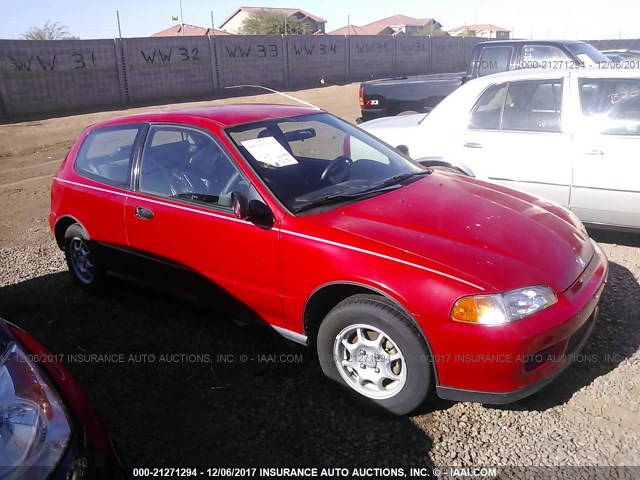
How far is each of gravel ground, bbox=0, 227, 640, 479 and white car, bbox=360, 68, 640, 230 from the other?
2.91 ft

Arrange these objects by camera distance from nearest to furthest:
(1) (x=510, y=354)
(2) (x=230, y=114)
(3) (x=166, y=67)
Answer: (1) (x=510, y=354), (2) (x=230, y=114), (3) (x=166, y=67)

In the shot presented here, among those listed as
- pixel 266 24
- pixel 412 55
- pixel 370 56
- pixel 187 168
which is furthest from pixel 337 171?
pixel 266 24

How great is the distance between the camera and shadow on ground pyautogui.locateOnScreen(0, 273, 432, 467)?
2.85 m

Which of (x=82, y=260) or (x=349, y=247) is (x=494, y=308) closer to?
(x=349, y=247)

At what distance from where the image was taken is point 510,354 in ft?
8.55

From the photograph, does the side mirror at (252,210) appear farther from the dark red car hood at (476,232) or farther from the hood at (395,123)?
the hood at (395,123)

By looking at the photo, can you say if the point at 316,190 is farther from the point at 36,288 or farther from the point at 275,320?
the point at 36,288

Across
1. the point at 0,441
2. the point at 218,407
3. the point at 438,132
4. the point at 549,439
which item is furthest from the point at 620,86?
the point at 0,441

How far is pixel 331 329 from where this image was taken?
3049mm

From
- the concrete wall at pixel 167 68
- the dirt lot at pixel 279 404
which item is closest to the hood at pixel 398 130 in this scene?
the dirt lot at pixel 279 404

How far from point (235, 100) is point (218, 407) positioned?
62.5 feet

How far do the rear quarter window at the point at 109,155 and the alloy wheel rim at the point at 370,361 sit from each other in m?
2.17

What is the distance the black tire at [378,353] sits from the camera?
2.79 m

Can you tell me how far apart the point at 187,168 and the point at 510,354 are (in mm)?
2457
